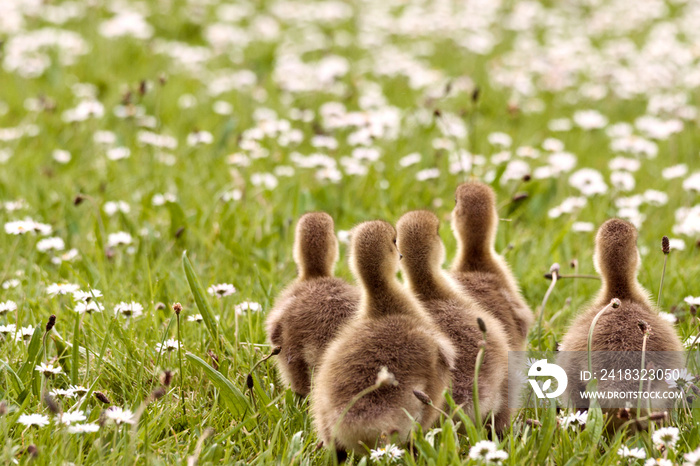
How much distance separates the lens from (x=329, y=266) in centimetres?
479

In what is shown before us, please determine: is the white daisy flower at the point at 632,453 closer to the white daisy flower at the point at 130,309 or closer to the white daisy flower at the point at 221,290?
the white daisy flower at the point at 221,290

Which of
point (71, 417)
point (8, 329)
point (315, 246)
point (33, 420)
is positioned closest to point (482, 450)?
point (315, 246)

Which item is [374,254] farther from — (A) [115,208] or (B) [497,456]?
(A) [115,208]

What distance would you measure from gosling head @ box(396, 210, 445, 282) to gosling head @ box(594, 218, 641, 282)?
0.89m

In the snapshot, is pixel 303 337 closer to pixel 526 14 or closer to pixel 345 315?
pixel 345 315

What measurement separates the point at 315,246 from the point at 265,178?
299 cm

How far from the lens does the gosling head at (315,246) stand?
4.69 meters

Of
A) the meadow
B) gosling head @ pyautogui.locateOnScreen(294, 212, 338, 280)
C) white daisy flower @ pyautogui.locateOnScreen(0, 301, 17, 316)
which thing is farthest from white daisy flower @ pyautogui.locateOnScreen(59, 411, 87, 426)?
gosling head @ pyautogui.locateOnScreen(294, 212, 338, 280)

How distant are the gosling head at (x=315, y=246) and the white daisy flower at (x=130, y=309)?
993 millimetres

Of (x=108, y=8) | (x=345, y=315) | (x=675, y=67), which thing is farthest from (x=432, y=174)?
(x=108, y=8)

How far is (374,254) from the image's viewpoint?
3939mm

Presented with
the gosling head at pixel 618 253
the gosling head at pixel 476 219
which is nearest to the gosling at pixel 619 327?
the gosling head at pixel 618 253

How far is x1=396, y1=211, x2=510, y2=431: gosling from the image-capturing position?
12.8 ft

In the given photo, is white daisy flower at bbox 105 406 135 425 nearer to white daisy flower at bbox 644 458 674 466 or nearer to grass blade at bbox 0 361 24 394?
grass blade at bbox 0 361 24 394
